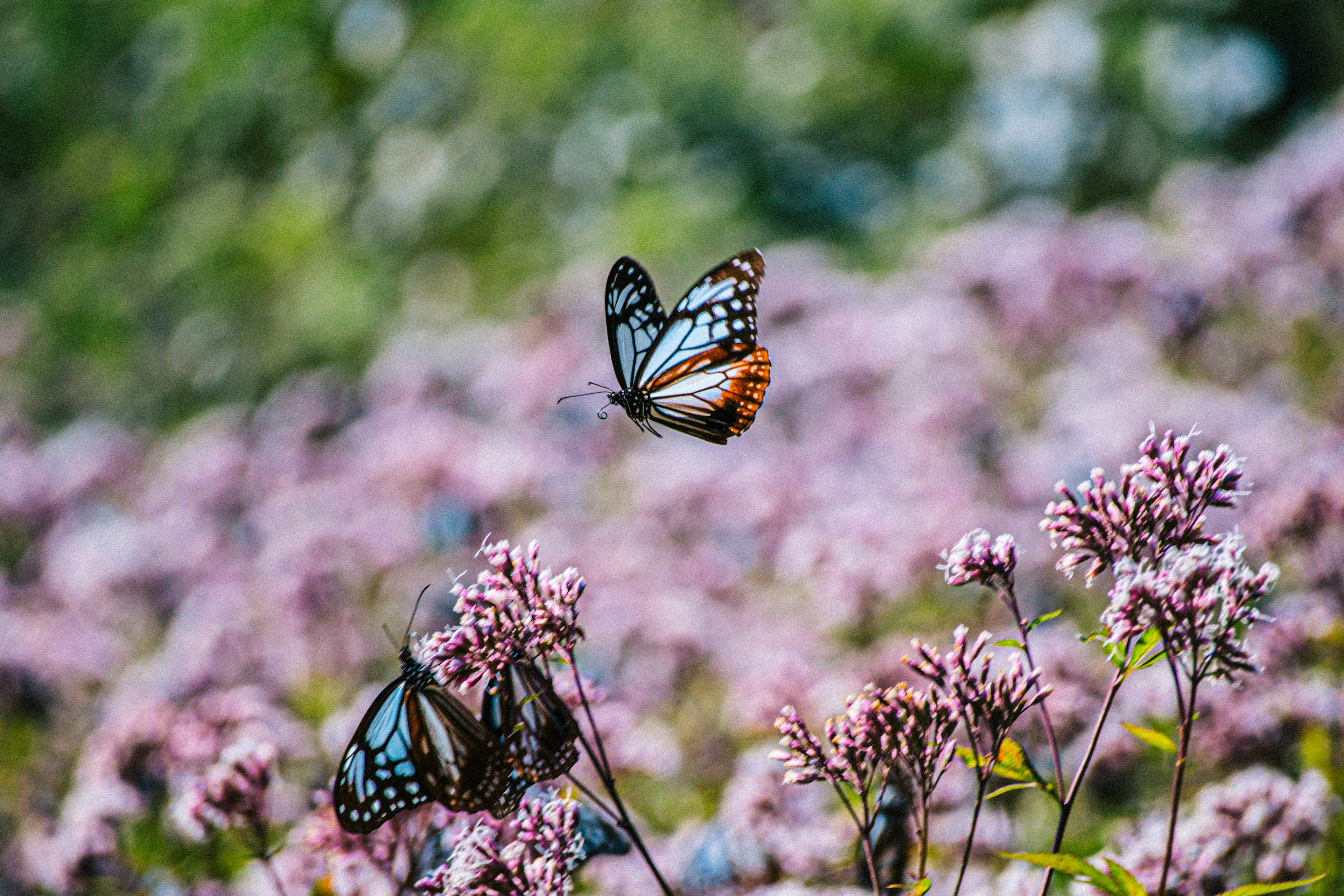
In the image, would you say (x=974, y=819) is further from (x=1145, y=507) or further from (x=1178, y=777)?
(x=1145, y=507)

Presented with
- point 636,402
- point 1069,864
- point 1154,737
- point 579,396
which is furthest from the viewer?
point 579,396

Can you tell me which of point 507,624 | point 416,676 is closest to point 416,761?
point 416,676

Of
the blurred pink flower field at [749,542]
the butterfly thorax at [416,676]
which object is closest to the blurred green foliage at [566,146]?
the blurred pink flower field at [749,542]

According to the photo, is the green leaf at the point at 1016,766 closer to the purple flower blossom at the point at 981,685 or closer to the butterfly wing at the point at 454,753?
the purple flower blossom at the point at 981,685

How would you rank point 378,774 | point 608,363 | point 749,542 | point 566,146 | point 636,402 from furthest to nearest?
point 566,146 → point 608,363 → point 749,542 → point 636,402 → point 378,774

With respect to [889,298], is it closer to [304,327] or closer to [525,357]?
[525,357]
